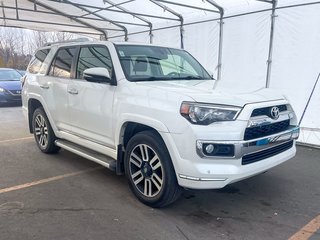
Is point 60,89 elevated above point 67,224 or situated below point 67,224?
above

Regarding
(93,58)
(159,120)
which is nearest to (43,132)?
(93,58)

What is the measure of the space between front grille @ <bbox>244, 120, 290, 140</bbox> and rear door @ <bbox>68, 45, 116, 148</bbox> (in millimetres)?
1688

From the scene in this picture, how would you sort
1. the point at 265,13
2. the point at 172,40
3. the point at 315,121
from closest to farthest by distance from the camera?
the point at 315,121, the point at 265,13, the point at 172,40

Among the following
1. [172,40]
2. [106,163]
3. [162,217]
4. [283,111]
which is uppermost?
[172,40]

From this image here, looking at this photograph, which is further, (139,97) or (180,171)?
(139,97)

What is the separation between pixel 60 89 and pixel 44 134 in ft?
3.77

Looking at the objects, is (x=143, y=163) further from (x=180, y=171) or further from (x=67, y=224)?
(x=67, y=224)

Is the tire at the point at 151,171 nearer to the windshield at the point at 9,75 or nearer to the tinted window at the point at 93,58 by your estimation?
the tinted window at the point at 93,58

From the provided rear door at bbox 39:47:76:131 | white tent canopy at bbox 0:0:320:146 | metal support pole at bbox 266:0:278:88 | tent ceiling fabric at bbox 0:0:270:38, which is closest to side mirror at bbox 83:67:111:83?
rear door at bbox 39:47:76:131

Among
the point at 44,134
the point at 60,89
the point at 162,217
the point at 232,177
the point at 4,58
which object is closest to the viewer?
the point at 232,177

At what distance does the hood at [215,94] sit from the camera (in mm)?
3191

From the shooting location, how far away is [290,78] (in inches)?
292

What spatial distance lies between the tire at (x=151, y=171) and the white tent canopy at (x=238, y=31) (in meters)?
1.23

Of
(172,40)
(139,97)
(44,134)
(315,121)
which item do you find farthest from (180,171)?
(172,40)
